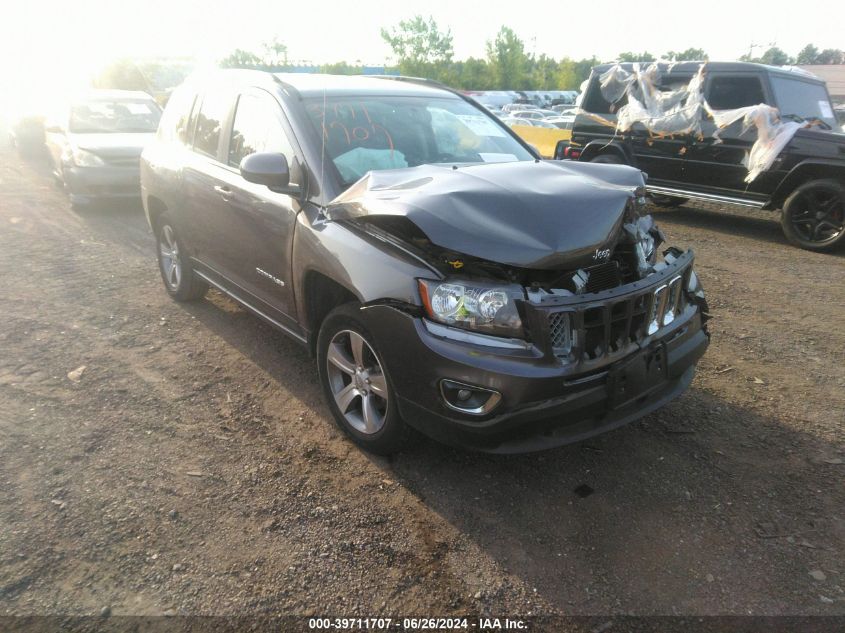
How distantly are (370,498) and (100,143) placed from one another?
8542 millimetres

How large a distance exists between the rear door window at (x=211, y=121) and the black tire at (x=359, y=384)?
2.02m

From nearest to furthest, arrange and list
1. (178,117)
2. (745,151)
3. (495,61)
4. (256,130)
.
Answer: (256,130) → (178,117) → (745,151) → (495,61)

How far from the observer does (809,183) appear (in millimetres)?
7375

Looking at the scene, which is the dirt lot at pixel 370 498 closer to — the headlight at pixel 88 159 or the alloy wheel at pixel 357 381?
the alloy wheel at pixel 357 381

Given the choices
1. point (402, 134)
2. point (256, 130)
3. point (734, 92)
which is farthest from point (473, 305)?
point (734, 92)

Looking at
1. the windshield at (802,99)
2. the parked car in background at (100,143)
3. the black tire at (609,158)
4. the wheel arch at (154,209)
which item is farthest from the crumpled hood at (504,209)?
the parked car in background at (100,143)

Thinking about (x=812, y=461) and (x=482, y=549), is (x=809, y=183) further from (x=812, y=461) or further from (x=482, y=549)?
(x=482, y=549)

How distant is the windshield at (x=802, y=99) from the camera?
26.1 feet

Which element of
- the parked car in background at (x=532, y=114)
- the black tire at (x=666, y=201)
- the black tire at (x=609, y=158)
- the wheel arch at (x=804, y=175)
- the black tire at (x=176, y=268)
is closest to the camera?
the black tire at (x=176, y=268)

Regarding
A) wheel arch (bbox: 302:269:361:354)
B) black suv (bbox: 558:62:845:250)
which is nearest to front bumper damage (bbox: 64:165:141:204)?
wheel arch (bbox: 302:269:361:354)

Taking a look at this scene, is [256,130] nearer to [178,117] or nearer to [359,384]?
[178,117]

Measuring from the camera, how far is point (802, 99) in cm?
820

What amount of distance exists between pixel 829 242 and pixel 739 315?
308 cm

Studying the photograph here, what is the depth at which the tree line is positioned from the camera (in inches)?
2260
